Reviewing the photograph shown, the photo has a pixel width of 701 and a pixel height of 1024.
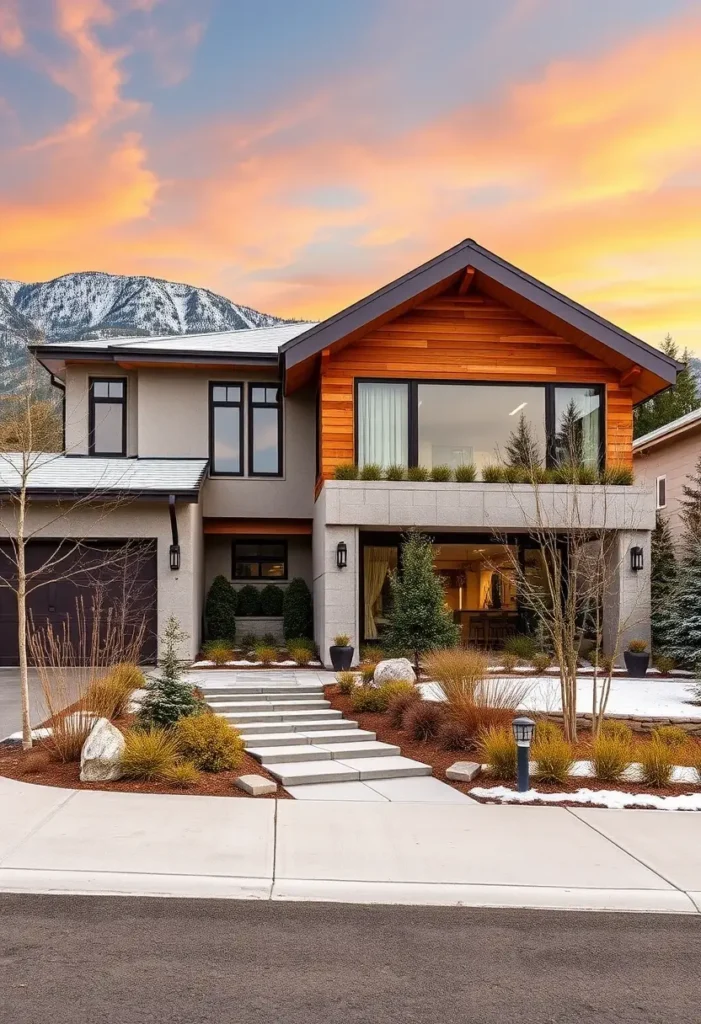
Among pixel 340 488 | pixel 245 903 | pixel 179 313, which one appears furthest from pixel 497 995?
pixel 179 313

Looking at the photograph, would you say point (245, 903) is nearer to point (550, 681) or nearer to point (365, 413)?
point (550, 681)

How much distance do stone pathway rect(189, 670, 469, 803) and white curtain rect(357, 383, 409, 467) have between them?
5105 mm

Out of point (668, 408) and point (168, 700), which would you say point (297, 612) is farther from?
point (668, 408)

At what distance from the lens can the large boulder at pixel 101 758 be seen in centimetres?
813

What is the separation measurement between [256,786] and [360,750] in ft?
6.83

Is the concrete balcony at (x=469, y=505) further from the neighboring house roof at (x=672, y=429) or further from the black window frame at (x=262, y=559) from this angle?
the neighboring house roof at (x=672, y=429)

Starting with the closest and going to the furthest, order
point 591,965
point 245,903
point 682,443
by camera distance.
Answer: point 591,965, point 245,903, point 682,443

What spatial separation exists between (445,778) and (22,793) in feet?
13.8

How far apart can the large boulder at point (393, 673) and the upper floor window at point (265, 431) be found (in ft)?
24.6

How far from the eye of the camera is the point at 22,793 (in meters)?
7.73

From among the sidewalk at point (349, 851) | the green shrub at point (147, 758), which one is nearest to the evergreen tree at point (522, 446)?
the sidewalk at point (349, 851)

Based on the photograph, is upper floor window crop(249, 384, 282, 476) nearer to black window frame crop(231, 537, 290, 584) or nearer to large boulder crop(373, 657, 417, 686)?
black window frame crop(231, 537, 290, 584)

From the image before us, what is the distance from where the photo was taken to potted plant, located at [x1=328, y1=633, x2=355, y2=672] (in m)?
15.6

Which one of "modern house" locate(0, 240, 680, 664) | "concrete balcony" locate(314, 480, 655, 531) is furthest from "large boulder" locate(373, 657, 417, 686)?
"concrete balcony" locate(314, 480, 655, 531)
